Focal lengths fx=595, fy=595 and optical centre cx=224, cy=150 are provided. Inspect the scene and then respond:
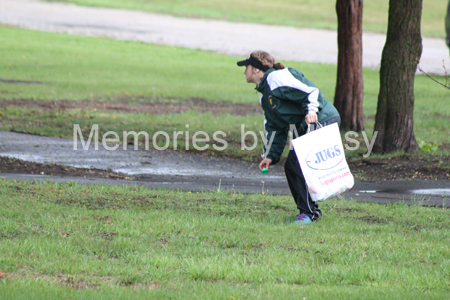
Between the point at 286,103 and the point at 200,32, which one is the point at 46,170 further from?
the point at 200,32

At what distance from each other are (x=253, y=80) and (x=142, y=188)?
2.24 meters

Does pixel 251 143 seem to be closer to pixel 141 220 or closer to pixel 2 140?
pixel 2 140

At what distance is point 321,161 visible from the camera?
17.5ft

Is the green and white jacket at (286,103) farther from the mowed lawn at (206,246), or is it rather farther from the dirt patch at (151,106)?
the dirt patch at (151,106)

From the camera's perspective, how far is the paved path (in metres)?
28.3

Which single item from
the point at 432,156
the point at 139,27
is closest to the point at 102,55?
the point at 139,27

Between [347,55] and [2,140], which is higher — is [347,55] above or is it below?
above

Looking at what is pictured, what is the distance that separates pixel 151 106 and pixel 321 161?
10412 mm

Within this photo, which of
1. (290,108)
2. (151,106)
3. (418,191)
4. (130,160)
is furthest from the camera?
(151,106)

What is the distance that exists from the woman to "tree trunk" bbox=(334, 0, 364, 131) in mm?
6222

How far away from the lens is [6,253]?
4457 mm

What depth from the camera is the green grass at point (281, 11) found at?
41.8 metres

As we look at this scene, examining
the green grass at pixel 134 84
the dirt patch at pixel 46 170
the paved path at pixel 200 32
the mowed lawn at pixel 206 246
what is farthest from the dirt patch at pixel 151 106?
the paved path at pixel 200 32

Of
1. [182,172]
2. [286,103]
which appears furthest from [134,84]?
[286,103]
